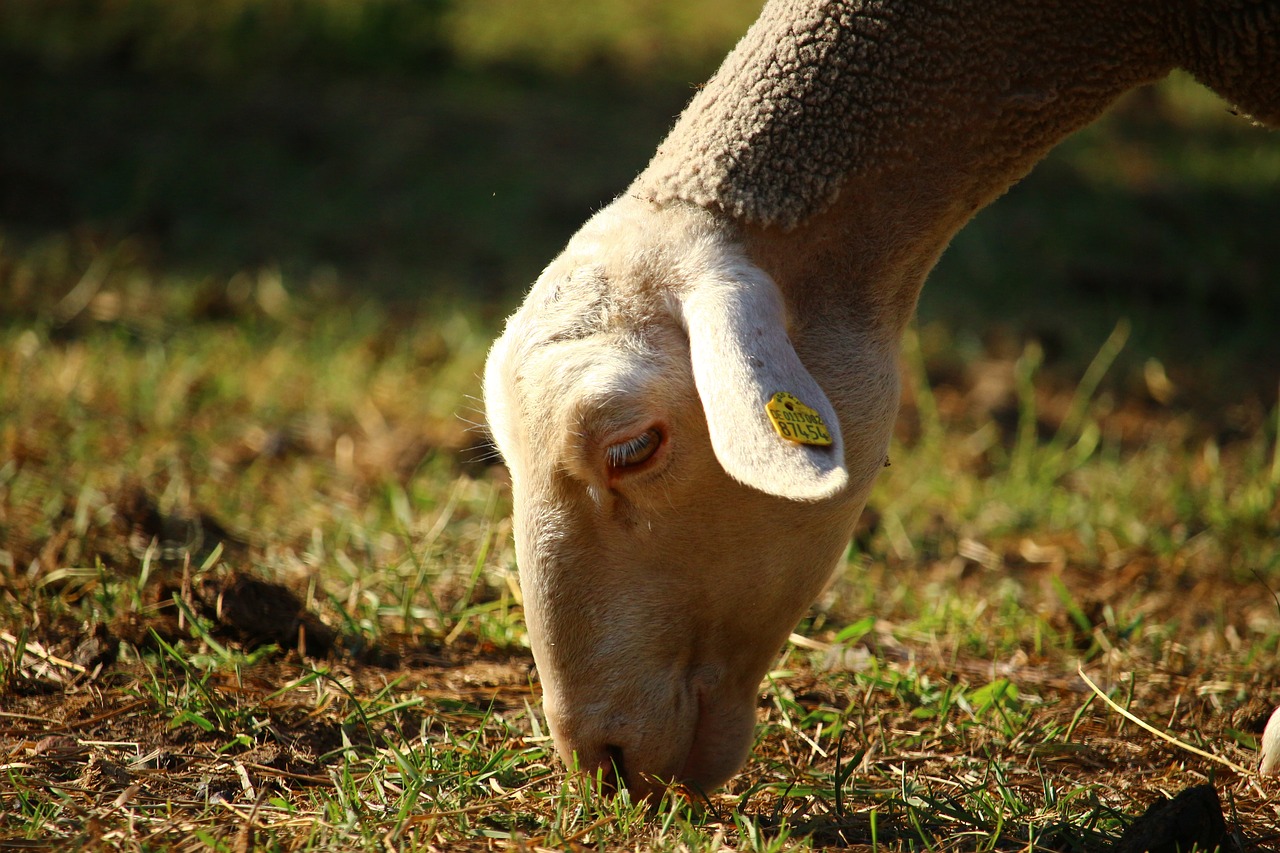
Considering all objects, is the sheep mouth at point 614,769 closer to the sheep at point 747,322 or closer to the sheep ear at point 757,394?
the sheep at point 747,322

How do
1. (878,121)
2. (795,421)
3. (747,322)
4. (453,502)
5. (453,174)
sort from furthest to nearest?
(453,174), (453,502), (878,121), (747,322), (795,421)

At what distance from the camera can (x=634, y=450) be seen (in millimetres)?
2188

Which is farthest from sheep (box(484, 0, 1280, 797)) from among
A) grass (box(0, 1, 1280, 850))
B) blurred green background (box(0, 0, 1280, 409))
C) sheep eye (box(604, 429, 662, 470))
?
blurred green background (box(0, 0, 1280, 409))

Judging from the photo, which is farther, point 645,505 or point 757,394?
point 645,505

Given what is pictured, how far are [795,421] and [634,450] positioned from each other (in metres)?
0.33

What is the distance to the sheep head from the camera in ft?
7.11

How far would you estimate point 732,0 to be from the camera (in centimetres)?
1120

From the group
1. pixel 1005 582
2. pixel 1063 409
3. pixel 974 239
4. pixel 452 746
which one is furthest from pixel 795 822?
pixel 974 239

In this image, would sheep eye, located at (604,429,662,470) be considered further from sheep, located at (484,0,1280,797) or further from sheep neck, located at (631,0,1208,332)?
sheep neck, located at (631,0,1208,332)

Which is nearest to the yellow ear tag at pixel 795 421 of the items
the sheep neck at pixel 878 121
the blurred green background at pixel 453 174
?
the sheep neck at pixel 878 121

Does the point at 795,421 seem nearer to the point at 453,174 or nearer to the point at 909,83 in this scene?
the point at 909,83

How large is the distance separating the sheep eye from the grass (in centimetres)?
58

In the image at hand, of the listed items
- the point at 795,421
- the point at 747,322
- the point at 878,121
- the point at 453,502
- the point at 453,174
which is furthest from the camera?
the point at 453,174

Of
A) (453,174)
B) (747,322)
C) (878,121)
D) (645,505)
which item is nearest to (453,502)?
(645,505)
